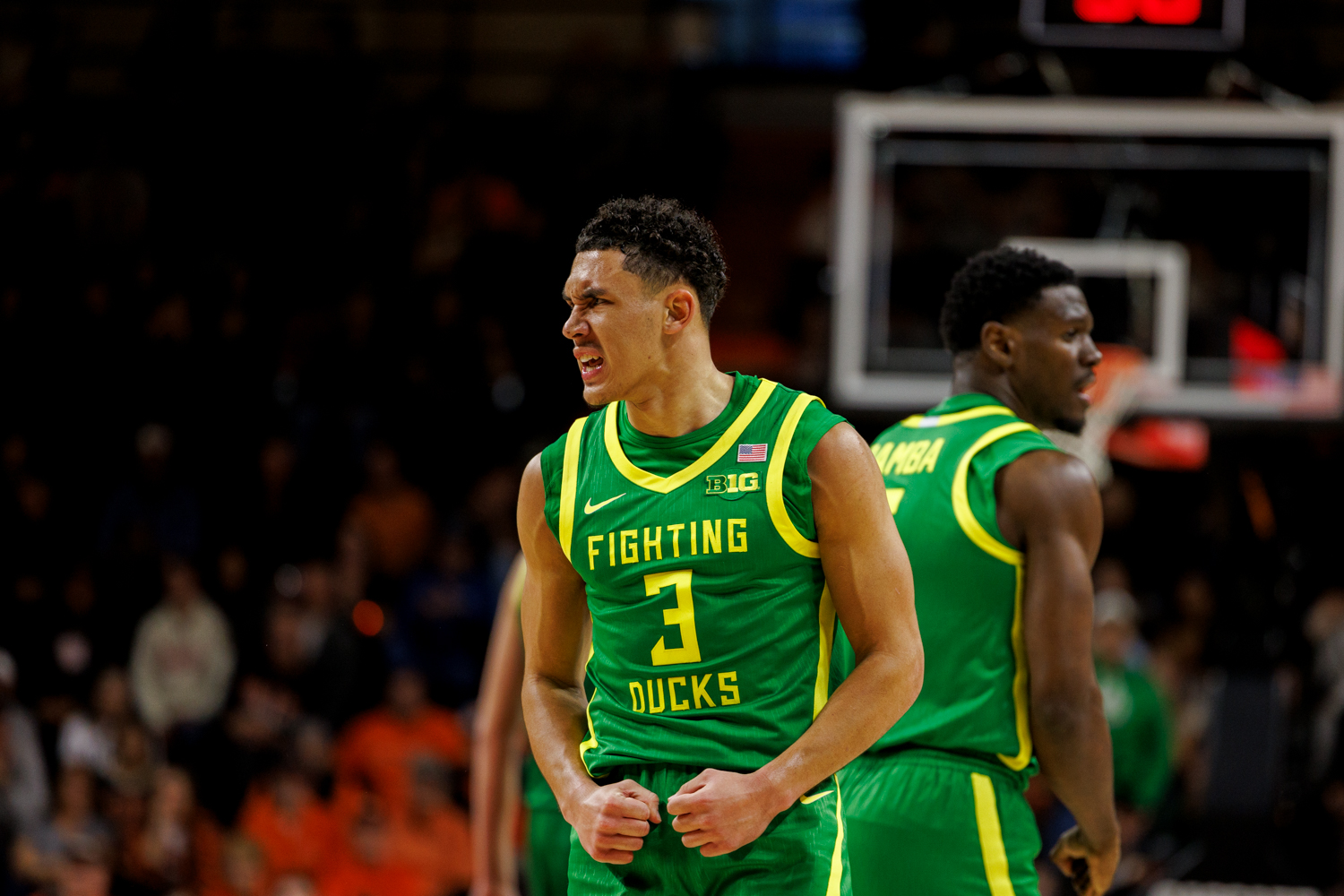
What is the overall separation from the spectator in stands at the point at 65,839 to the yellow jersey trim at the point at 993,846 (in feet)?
23.1

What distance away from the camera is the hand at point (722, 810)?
2.90 meters

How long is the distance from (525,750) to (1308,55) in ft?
33.8

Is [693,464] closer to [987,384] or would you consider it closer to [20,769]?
[987,384]

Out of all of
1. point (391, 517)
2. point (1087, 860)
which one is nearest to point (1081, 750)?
point (1087, 860)

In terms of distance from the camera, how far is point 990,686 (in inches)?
153

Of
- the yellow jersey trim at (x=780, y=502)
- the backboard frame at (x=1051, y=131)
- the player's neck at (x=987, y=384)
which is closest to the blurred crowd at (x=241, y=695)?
the backboard frame at (x=1051, y=131)

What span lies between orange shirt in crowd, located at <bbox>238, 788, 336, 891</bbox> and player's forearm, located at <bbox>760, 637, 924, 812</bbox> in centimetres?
745

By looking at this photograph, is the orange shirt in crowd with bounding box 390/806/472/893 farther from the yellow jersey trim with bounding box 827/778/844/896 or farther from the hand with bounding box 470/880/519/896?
the yellow jersey trim with bounding box 827/778/844/896

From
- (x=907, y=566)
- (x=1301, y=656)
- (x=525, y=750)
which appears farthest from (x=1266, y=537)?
(x=907, y=566)

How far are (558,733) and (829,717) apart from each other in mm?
584

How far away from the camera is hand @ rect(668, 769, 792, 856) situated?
2898 mm

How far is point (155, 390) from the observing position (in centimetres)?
1173

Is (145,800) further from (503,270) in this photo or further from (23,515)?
(503,270)

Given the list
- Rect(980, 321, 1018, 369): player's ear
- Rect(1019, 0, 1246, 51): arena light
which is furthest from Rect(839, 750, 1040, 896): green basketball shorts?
Rect(1019, 0, 1246, 51): arena light
